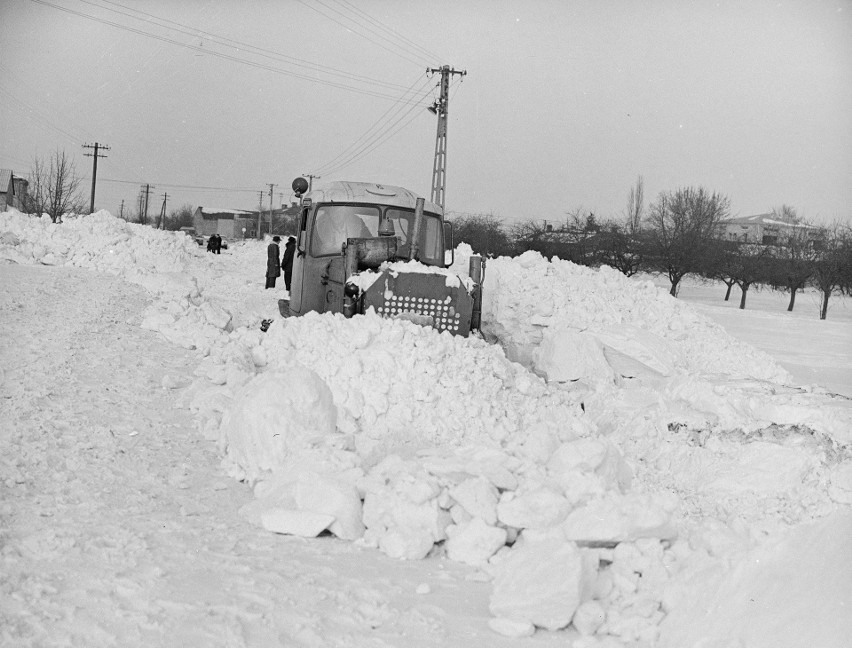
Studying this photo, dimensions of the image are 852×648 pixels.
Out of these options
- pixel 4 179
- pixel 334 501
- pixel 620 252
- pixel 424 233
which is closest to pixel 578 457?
pixel 334 501

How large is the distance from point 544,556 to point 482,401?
295 centimetres

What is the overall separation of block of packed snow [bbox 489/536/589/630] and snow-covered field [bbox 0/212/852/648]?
0.05 feet

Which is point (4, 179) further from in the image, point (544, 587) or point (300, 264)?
point (544, 587)

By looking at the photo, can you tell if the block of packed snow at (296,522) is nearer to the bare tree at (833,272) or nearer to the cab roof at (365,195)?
the cab roof at (365,195)

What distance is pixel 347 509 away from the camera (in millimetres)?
4973

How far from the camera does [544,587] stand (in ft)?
13.1

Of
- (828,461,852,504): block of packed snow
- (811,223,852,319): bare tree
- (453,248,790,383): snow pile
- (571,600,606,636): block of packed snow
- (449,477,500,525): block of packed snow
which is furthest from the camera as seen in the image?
(811,223,852,319): bare tree

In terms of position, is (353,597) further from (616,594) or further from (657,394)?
(657,394)

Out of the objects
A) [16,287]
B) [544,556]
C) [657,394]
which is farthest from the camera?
[16,287]

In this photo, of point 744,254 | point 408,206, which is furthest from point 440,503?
point 744,254

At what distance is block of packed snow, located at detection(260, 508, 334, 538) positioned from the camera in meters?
4.91

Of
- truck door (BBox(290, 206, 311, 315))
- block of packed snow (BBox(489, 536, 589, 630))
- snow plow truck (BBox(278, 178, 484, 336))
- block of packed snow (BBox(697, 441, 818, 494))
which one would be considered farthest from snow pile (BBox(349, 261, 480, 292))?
block of packed snow (BBox(489, 536, 589, 630))

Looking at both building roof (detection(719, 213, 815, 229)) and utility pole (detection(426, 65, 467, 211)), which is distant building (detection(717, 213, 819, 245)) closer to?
building roof (detection(719, 213, 815, 229))

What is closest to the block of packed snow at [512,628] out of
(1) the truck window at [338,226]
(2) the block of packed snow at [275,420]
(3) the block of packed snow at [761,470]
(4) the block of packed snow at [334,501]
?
(4) the block of packed snow at [334,501]
